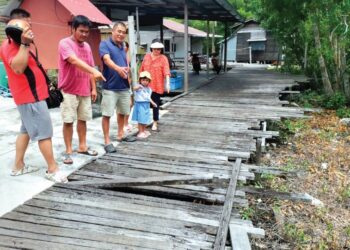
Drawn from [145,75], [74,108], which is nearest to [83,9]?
[145,75]

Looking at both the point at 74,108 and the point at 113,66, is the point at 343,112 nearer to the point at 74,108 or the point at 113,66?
the point at 113,66

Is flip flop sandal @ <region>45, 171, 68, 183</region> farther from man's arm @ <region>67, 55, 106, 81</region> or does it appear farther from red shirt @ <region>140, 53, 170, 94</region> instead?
red shirt @ <region>140, 53, 170, 94</region>

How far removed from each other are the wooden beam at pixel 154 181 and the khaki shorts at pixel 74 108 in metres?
0.88

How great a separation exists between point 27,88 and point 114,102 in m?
A: 1.50

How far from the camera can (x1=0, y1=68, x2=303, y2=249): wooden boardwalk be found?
256 cm

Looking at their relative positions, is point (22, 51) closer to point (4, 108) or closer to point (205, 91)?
point (4, 108)

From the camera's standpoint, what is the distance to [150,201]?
3172 mm

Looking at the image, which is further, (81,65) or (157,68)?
(157,68)

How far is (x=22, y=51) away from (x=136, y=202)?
5.47 feet

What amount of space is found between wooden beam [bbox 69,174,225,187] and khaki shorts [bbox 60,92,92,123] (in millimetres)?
882

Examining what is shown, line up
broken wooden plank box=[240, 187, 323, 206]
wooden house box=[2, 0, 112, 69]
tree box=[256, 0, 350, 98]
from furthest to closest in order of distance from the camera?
tree box=[256, 0, 350, 98]
wooden house box=[2, 0, 112, 69]
broken wooden plank box=[240, 187, 323, 206]

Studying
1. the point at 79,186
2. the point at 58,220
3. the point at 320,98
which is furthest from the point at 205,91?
Result: the point at 58,220

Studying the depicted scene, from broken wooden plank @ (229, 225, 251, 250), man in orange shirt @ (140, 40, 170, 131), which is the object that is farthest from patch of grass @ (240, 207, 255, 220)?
man in orange shirt @ (140, 40, 170, 131)

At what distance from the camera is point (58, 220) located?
2768 millimetres
